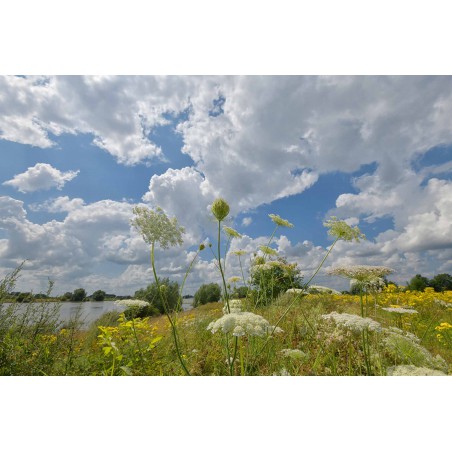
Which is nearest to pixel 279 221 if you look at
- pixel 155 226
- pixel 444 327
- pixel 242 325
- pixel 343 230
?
pixel 343 230

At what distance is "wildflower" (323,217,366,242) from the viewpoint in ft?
5.16

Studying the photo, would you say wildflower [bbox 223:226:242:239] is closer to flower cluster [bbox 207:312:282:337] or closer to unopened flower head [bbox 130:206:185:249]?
unopened flower head [bbox 130:206:185:249]

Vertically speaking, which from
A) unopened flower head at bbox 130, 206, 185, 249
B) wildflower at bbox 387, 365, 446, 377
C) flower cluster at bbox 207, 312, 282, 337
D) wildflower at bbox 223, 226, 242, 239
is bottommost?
wildflower at bbox 387, 365, 446, 377

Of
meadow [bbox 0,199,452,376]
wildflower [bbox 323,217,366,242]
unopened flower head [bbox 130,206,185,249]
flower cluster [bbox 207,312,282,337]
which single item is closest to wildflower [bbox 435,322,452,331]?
meadow [bbox 0,199,452,376]

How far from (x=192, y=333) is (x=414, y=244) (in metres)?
1.95

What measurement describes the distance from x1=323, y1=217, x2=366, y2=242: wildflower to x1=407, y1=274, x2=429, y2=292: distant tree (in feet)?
9.46

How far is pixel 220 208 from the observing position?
142 centimetres

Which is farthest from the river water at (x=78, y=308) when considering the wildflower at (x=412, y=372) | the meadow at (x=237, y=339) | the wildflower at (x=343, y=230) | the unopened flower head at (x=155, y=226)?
the wildflower at (x=412, y=372)

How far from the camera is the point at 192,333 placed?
268 cm

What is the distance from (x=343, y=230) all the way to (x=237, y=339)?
0.78m

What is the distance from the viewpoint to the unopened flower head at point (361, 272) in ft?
5.20
